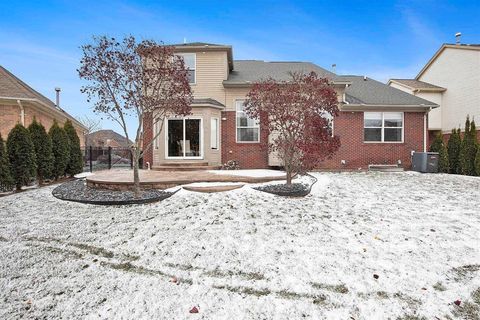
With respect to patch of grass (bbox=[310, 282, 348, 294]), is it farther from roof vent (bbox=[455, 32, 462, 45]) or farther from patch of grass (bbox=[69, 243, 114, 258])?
roof vent (bbox=[455, 32, 462, 45])

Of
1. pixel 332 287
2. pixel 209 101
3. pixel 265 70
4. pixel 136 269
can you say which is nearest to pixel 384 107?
pixel 265 70

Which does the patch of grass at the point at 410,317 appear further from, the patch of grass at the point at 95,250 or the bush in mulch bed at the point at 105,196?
the bush in mulch bed at the point at 105,196

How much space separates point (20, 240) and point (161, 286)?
2.80m

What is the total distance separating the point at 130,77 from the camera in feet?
20.9

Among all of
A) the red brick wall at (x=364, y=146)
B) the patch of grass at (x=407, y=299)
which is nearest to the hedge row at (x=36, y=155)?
the patch of grass at (x=407, y=299)

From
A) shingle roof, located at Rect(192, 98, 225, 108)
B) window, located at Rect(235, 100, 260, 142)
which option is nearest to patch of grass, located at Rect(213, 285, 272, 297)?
shingle roof, located at Rect(192, 98, 225, 108)

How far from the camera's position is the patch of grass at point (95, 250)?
4.17 meters

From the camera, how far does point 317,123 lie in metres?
7.52

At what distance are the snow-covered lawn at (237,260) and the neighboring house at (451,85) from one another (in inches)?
552

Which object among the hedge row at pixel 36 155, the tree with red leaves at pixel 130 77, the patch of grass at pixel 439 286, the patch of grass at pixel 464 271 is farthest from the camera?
the hedge row at pixel 36 155

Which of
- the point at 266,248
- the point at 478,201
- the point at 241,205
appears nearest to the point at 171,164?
the point at 241,205

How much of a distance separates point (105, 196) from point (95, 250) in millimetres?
2969

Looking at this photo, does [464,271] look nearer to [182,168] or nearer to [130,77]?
[130,77]

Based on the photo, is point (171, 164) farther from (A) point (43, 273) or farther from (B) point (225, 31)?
(A) point (43, 273)
